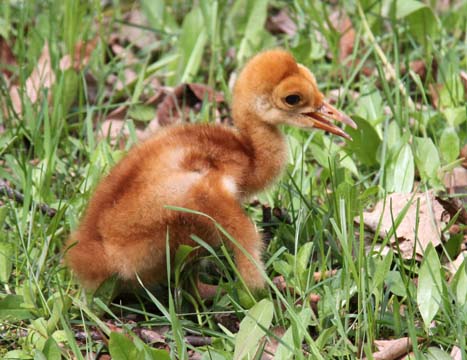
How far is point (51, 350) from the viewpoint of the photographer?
287 centimetres

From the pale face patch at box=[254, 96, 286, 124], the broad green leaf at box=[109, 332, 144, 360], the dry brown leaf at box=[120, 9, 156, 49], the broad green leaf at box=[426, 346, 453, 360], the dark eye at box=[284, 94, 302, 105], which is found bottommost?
the broad green leaf at box=[426, 346, 453, 360]

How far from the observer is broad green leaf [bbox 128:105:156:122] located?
14.7 feet

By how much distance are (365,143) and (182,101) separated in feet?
3.51

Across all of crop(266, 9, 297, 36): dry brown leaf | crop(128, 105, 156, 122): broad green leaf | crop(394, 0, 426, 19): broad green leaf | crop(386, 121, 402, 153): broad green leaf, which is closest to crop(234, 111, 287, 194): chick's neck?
crop(386, 121, 402, 153): broad green leaf

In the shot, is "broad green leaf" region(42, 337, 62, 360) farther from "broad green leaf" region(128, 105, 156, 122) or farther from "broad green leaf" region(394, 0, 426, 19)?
"broad green leaf" region(394, 0, 426, 19)

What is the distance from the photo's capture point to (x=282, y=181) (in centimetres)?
374

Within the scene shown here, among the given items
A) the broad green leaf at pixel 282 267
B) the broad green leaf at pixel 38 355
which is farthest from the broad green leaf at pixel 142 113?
the broad green leaf at pixel 38 355

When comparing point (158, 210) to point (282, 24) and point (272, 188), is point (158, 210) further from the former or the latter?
point (282, 24)

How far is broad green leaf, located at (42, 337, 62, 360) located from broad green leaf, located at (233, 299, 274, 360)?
21.0 inches

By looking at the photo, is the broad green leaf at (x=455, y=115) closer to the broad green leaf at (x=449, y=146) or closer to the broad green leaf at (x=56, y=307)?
the broad green leaf at (x=449, y=146)

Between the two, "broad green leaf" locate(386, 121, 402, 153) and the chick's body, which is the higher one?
the chick's body

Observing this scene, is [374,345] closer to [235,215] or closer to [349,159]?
[235,215]

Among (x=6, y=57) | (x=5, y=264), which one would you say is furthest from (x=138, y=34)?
(x=5, y=264)

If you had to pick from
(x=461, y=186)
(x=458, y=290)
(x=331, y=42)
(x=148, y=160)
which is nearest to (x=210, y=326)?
(x=148, y=160)
